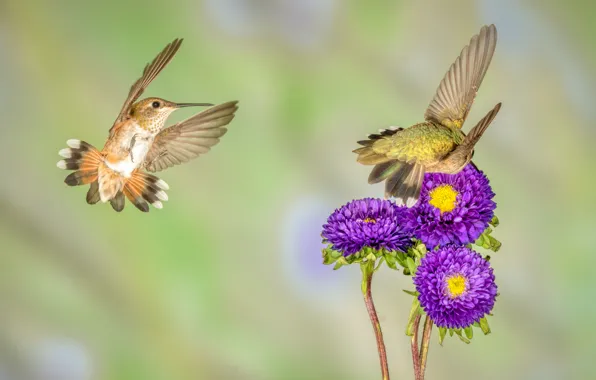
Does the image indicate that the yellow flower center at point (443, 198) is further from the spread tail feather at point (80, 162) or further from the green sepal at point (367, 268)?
the spread tail feather at point (80, 162)

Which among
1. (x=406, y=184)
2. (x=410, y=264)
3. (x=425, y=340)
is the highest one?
(x=406, y=184)

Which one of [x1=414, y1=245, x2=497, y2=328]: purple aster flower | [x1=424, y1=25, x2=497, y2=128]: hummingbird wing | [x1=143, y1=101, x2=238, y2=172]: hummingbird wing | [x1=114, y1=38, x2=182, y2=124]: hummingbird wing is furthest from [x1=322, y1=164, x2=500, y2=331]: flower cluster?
[x1=114, y1=38, x2=182, y2=124]: hummingbird wing

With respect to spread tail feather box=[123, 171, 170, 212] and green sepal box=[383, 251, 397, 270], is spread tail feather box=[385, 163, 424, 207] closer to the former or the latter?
green sepal box=[383, 251, 397, 270]

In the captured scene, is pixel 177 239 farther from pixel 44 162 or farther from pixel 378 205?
pixel 378 205

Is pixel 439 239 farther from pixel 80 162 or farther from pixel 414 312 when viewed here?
pixel 80 162

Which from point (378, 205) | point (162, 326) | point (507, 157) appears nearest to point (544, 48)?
point (507, 157)

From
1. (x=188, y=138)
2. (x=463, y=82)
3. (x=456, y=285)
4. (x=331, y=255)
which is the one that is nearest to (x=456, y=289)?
(x=456, y=285)

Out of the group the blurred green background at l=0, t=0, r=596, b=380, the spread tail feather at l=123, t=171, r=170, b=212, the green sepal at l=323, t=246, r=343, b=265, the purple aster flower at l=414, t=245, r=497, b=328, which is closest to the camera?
the purple aster flower at l=414, t=245, r=497, b=328
